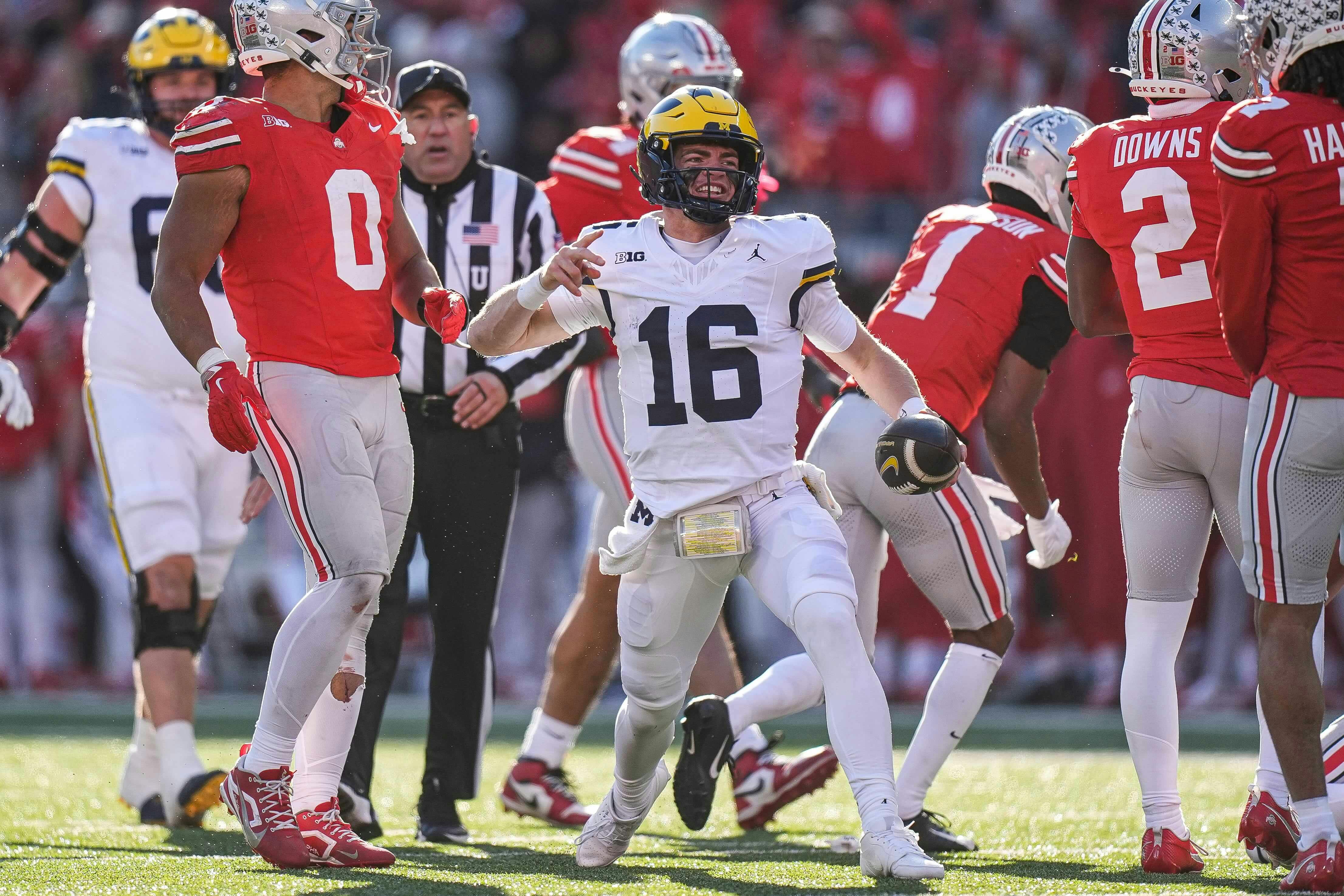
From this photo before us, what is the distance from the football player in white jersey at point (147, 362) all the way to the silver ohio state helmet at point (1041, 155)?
2.48 meters

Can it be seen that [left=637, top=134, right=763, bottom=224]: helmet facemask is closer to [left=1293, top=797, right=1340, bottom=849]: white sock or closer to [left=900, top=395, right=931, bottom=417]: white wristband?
[left=900, top=395, right=931, bottom=417]: white wristband

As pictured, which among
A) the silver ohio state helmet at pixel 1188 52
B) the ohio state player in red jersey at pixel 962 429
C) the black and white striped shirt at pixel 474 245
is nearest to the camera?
the silver ohio state helmet at pixel 1188 52

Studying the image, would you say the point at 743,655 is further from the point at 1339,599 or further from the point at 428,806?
Result: the point at 428,806

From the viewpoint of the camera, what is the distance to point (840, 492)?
4.89 m

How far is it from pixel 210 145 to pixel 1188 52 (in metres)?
2.32

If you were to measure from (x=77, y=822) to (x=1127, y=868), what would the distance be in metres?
3.13

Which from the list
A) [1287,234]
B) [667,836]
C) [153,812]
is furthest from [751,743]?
[1287,234]

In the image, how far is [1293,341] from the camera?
3.79m

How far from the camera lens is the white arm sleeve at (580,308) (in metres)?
4.13

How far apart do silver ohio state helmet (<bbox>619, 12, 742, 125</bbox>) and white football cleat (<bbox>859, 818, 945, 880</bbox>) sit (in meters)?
3.01

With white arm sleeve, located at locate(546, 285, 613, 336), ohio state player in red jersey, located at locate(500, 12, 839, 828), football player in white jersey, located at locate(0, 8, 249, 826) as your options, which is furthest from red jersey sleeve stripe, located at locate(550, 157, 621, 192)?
white arm sleeve, located at locate(546, 285, 613, 336)

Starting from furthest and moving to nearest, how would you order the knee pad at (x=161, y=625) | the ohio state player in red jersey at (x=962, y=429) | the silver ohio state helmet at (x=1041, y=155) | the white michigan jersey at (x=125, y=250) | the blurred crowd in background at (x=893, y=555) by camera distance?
the blurred crowd in background at (x=893, y=555) < the white michigan jersey at (x=125, y=250) < the knee pad at (x=161, y=625) < the silver ohio state helmet at (x=1041, y=155) < the ohio state player in red jersey at (x=962, y=429)

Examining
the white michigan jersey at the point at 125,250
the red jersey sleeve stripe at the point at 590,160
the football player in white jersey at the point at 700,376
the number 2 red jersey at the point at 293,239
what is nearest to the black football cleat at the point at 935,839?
the football player in white jersey at the point at 700,376

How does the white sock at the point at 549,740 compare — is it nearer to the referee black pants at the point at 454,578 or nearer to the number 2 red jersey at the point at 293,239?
the referee black pants at the point at 454,578
